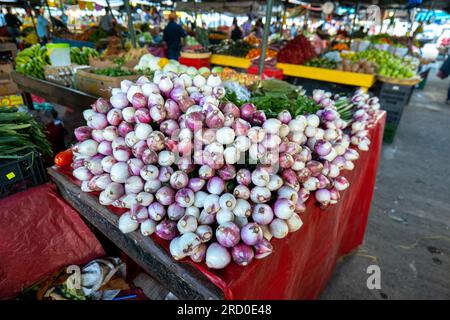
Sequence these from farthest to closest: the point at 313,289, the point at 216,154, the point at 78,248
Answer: the point at 313,289
the point at 78,248
the point at 216,154

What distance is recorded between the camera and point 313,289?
1.96 metres

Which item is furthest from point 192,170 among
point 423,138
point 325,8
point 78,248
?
point 325,8

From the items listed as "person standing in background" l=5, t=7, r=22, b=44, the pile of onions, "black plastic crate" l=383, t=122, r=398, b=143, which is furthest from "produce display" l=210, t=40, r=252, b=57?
"person standing in background" l=5, t=7, r=22, b=44

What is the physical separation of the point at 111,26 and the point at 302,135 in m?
11.4

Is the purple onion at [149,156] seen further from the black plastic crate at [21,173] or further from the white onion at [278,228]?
the black plastic crate at [21,173]

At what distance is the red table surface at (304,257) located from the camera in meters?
0.96

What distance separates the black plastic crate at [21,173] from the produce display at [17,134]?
0.18 feet

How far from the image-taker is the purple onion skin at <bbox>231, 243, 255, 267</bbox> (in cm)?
94

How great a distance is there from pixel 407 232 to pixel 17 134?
3.69 metres

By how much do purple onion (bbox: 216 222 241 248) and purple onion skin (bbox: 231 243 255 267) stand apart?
20 millimetres

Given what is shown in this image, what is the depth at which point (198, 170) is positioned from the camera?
44.5 inches

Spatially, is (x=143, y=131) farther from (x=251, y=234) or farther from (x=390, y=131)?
(x=390, y=131)
